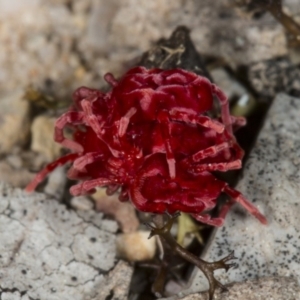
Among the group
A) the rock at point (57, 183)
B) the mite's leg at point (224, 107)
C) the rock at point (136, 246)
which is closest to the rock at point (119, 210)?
the rock at point (136, 246)

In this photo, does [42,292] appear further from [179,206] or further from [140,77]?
[140,77]

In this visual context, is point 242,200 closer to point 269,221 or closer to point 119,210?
point 269,221

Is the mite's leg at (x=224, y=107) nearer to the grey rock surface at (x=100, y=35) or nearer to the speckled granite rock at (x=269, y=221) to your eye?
the speckled granite rock at (x=269, y=221)

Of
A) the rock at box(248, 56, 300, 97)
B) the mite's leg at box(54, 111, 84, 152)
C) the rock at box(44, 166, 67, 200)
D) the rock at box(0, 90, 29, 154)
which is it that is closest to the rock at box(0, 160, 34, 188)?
the rock at box(44, 166, 67, 200)

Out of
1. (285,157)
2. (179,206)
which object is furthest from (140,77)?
(285,157)

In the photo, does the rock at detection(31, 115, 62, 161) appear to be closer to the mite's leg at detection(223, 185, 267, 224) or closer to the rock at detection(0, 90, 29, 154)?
the rock at detection(0, 90, 29, 154)

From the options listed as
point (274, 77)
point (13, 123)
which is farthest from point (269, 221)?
point (13, 123)
